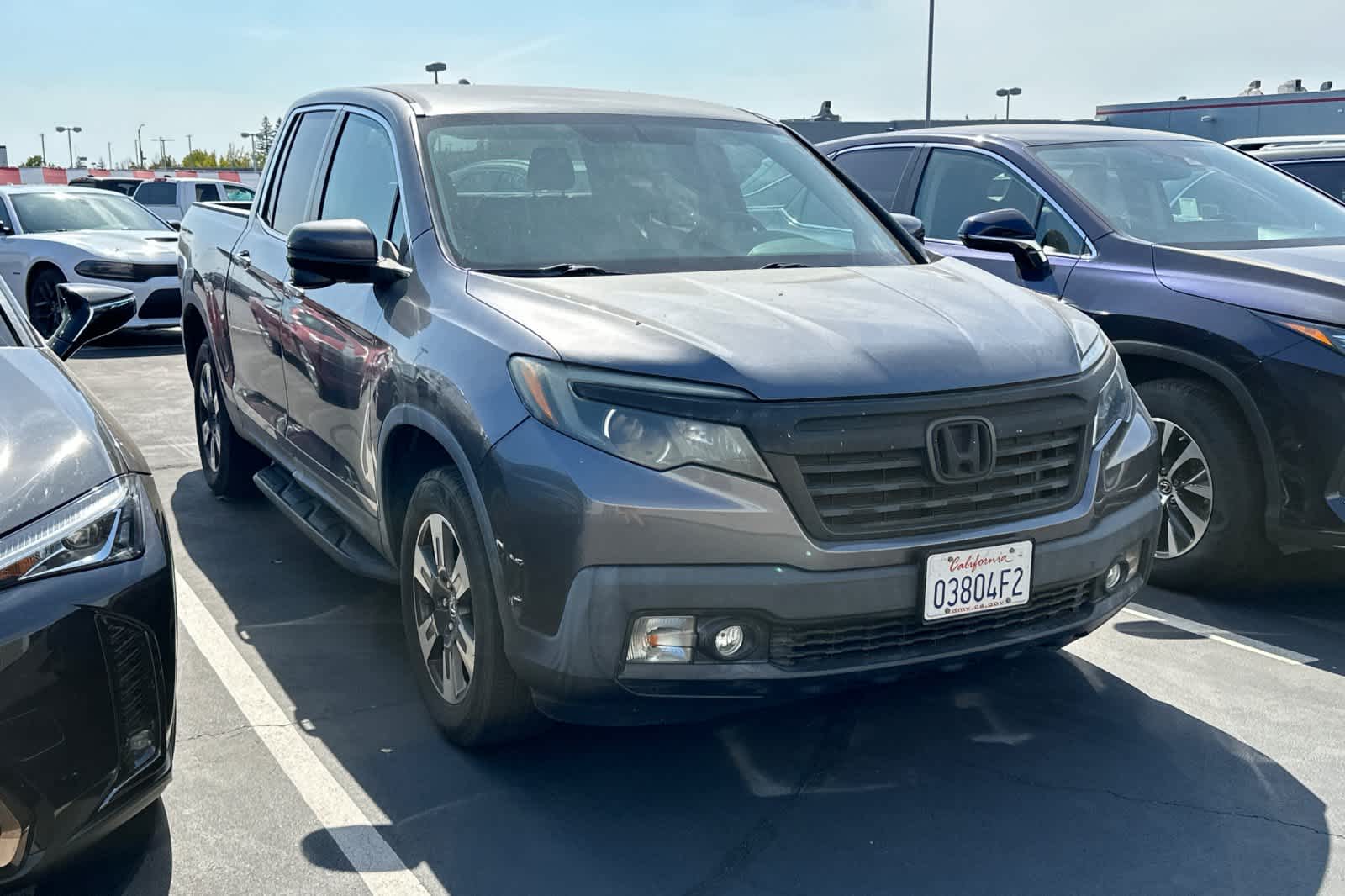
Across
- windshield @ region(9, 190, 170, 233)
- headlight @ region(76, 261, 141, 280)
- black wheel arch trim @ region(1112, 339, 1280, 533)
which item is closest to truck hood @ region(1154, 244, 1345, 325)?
black wheel arch trim @ region(1112, 339, 1280, 533)

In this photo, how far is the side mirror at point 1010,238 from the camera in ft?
18.1

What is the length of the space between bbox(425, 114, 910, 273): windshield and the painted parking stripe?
162cm

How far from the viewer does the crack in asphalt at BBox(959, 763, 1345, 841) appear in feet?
10.5

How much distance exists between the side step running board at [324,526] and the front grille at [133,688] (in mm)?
1363

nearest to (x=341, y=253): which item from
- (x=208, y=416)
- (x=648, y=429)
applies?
(x=648, y=429)

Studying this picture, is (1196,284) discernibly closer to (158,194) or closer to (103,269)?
(103,269)

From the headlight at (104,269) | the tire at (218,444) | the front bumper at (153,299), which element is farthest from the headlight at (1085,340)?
the headlight at (104,269)

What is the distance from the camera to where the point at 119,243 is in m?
13.0

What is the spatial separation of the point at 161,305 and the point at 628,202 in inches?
386

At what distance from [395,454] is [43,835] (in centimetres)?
160

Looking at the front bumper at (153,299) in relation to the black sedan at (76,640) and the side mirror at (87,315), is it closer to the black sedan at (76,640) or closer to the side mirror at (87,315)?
the side mirror at (87,315)

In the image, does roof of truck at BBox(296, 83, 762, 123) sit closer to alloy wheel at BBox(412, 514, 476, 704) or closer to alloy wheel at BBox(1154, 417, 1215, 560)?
alloy wheel at BBox(412, 514, 476, 704)

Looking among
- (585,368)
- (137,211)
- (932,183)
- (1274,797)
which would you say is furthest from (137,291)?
(1274,797)

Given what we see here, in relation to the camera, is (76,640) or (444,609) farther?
(444,609)
